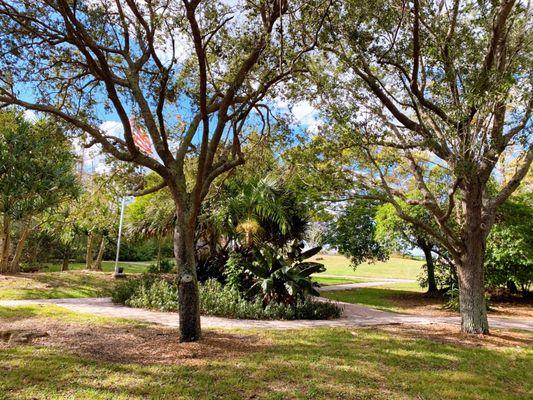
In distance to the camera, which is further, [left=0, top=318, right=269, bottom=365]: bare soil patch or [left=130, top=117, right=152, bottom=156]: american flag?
[left=130, top=117, right=152, bottom=156]: american flag

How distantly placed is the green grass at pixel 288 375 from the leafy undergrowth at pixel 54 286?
6.64 meters

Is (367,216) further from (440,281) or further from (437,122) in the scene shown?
(437,122)

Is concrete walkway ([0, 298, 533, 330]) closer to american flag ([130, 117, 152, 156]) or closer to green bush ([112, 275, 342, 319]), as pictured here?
green bush ([112, 275, 342, 319])

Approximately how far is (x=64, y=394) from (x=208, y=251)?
28.8 ft

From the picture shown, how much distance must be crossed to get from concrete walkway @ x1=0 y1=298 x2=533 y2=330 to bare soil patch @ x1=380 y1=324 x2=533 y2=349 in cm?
73

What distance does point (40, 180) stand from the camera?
13633 mm

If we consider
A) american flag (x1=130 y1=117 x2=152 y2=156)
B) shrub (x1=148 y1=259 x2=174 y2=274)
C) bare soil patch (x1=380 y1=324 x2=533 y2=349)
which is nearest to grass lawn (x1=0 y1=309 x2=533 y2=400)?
bare soil patch (x1=380 y1=324 x2=533 y2=349)

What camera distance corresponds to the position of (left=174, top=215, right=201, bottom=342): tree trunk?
636cm

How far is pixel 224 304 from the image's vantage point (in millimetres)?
9500

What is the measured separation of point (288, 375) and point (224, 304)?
15.5 ft

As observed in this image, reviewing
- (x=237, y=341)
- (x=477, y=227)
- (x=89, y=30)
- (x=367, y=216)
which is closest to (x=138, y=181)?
(x=89, y=30)

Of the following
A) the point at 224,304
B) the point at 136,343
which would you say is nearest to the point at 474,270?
the point at 224,304

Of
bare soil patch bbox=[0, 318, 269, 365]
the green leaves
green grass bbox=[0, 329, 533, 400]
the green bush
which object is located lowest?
green grass bbox=[0, 329, 533, 400]

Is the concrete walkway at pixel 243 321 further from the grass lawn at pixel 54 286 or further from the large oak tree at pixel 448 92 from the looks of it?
the large oak tree at pixel 448 92
